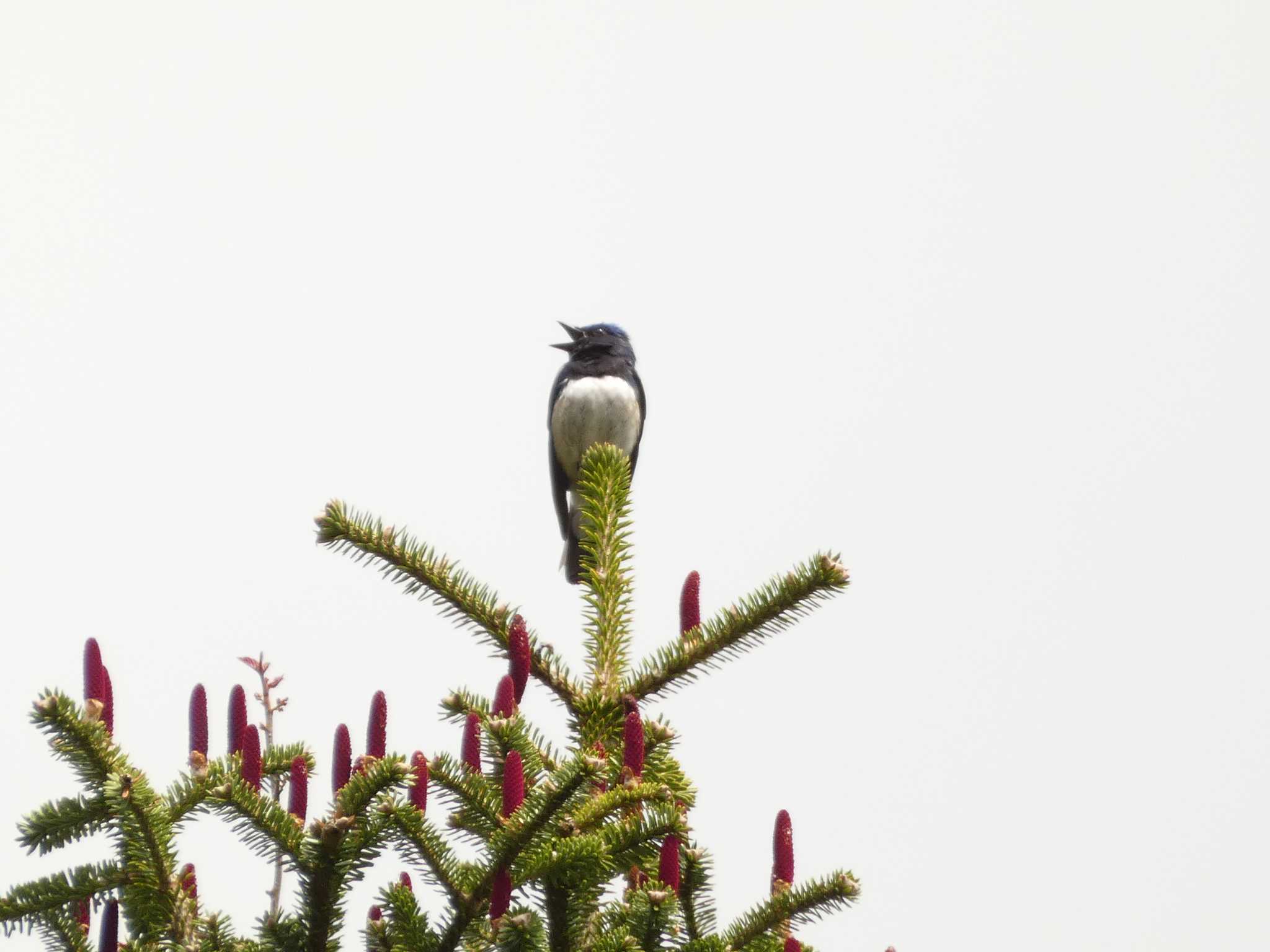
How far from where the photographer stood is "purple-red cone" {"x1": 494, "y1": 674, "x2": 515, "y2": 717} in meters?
2.44

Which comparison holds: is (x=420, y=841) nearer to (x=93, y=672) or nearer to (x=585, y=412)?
(x=93, y=672)

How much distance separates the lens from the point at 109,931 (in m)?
2.14

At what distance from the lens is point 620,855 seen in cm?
234

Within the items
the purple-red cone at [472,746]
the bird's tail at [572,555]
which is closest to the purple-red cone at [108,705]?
the purple-red cone at [472,746]

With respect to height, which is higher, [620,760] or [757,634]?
[757,634]

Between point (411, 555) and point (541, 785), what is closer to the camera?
point (541, 785)

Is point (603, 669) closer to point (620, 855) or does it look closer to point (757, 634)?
point (757, 634)

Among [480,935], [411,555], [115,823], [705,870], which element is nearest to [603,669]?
[411,555]

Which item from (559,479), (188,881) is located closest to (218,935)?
(188,881)

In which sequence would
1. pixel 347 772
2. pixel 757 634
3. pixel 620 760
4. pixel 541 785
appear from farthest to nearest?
pixel 757 634 < pixel 620 760 < pixel 347 772 < pixel 541 785

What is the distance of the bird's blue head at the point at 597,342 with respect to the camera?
8.22 m

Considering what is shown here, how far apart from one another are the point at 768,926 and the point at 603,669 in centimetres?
89

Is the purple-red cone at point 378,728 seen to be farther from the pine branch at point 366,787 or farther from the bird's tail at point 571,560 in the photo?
the bird's tail at point 571,560

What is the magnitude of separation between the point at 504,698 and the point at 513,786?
30 cm
